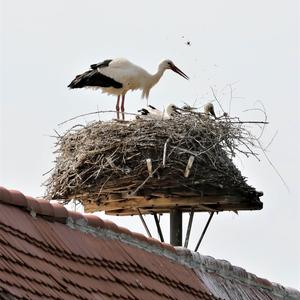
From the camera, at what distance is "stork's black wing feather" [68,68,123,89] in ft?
54.2

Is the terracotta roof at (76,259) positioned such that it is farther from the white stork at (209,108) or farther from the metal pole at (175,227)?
the white stork at (209,108)

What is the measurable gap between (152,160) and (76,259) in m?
6.70

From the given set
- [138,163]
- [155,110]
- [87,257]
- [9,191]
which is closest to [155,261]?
[87,257]

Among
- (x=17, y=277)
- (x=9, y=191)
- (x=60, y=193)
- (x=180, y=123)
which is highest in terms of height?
(x=180, y=123)

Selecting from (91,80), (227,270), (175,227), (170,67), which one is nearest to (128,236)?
(227,270)

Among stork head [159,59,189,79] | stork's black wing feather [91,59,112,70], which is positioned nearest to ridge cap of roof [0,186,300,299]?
stork's black wing feather [91,59,112,70]

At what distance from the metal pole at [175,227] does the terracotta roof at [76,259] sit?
450 cm

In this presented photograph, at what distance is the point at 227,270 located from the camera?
30.2 ft

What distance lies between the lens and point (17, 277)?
20.8 ft

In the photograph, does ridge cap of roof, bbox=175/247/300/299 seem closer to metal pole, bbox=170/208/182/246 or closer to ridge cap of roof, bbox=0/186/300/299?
ridge cap of roof, bbox=0/186/300/299

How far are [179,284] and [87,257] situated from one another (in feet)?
3.62

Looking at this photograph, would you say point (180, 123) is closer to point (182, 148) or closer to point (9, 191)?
point (182, 148)

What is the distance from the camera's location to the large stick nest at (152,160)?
45.3ft

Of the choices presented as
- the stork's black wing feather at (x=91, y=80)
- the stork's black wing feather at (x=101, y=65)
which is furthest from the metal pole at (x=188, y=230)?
the stork's black wing feather at (x=101, y=65)
